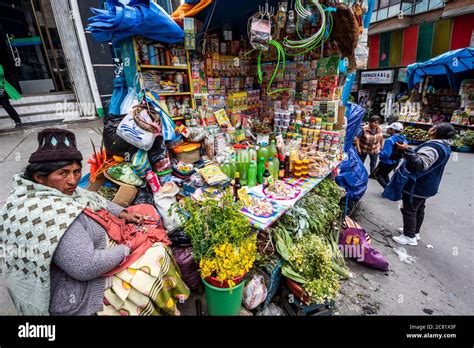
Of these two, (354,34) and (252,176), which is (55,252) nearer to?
(252,176)

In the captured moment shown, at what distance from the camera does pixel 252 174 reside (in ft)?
9.53

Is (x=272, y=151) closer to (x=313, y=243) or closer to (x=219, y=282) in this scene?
(x=313, y=243)

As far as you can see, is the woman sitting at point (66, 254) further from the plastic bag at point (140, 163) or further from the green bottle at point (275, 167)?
the green bottle at point (275, 167)

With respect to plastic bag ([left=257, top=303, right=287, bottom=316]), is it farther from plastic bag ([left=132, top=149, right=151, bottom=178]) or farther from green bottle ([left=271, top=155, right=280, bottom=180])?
plastic bag ([left=132, top=149, right=151, bottom=178])

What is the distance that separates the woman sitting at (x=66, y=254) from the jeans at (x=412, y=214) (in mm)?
3687

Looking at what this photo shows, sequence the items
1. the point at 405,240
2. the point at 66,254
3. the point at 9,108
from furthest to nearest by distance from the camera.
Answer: the point at 9,108 → the point at 405,240 → the point at 66,254

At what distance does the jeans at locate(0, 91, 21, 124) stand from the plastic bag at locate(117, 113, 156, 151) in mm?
6260

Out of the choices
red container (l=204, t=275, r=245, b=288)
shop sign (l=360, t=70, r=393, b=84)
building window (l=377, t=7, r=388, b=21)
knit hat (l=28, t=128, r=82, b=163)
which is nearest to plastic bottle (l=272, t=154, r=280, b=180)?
red container (l=204, t=275, r=245, b=288)

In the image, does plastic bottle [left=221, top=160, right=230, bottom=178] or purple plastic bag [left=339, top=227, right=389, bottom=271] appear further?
purple plastic bag [left=339, top=227, right=389, bottom=271]

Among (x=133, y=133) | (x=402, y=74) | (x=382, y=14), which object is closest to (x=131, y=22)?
(x=133, y=133)

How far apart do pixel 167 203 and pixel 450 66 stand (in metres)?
11.5

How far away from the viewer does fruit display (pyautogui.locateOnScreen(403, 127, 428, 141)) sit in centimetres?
935

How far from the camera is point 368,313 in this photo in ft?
8.34
